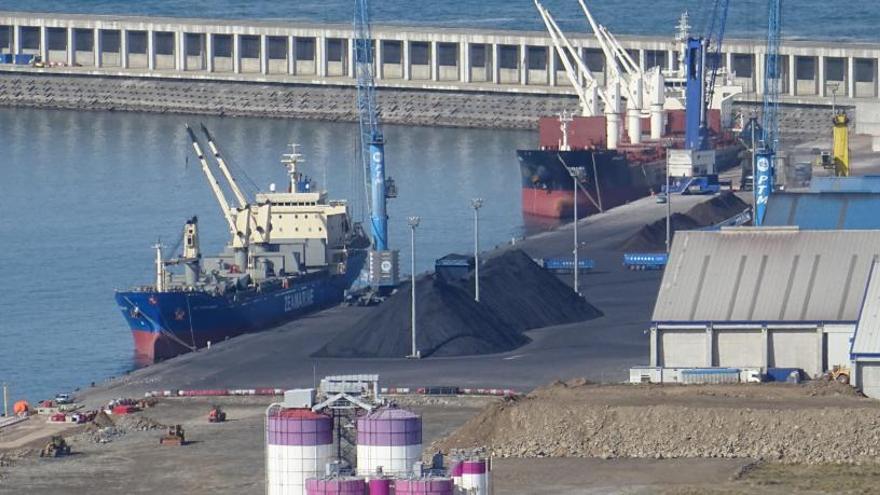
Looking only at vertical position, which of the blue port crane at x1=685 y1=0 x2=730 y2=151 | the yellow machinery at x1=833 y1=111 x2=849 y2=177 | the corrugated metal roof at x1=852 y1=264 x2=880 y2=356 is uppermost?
the blue port crane at x1=685 y1=0 x2=730 y2=151

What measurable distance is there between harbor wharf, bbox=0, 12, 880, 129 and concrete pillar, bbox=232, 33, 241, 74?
0.07 meters

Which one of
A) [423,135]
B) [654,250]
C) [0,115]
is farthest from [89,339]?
[0,115]

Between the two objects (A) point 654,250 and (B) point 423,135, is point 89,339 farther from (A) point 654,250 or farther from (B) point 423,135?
(B) point 423,135

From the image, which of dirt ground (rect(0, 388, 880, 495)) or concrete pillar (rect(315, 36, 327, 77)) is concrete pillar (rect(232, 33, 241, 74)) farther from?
dirt ground (rect(0, 388, 880, 495))

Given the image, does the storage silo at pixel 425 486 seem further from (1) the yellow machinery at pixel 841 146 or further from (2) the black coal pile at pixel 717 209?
(1) the yellow machinery at pixel 841 146

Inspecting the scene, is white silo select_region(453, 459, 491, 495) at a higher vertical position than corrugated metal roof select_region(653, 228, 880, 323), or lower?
lower

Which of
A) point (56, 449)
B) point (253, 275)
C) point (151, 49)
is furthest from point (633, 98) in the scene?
point (56, 449)

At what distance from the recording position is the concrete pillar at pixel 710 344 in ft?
246

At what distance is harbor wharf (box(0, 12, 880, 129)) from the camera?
585 ft

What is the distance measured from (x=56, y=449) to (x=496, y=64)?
11835cm

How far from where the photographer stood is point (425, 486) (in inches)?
1900

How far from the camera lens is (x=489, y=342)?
85.8m

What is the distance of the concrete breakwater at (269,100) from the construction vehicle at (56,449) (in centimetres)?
11113

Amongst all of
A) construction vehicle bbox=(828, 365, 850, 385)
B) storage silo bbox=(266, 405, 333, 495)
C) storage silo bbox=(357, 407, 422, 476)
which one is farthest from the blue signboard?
storage silo bbox=(266, 405, 333, 495)
